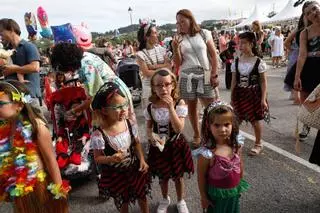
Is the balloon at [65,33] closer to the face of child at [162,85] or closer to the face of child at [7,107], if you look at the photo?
the face of child at [162,85]

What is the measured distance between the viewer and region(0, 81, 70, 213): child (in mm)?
2287

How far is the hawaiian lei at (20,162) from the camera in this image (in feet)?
7.57

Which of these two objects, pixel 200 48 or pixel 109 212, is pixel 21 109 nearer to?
pixel 109 212

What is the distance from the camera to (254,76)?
13.8 feet

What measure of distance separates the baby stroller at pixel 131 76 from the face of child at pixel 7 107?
5.59m

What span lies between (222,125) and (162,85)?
68 centimetres

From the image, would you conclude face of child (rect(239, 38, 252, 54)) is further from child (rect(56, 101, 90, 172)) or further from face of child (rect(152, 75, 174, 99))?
child (rect(56, 101, 90, 172))

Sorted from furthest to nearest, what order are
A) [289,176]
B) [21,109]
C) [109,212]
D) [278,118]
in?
[278,118] → [289,176] → [109,212] → [21,109]

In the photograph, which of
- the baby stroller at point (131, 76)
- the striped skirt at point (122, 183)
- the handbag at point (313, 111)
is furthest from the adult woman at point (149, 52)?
the baby stroller at point (131, 76)

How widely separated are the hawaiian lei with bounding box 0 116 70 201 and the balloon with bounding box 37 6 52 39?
347 inches

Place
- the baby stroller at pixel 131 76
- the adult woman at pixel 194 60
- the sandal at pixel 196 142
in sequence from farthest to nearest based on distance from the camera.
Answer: the baby stroller at pixel 131 76, the sandal at pixel 196 142, the adult woman at pixel 194 60

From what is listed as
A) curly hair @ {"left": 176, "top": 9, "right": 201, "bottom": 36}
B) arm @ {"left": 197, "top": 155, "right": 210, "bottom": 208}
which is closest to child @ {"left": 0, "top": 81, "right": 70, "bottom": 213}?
arm @ {"left": 197, "top": 155, "right": 210, "bottom": 208}

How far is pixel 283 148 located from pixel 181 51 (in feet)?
6.18

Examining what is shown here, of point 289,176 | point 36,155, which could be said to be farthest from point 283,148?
point 36,155
